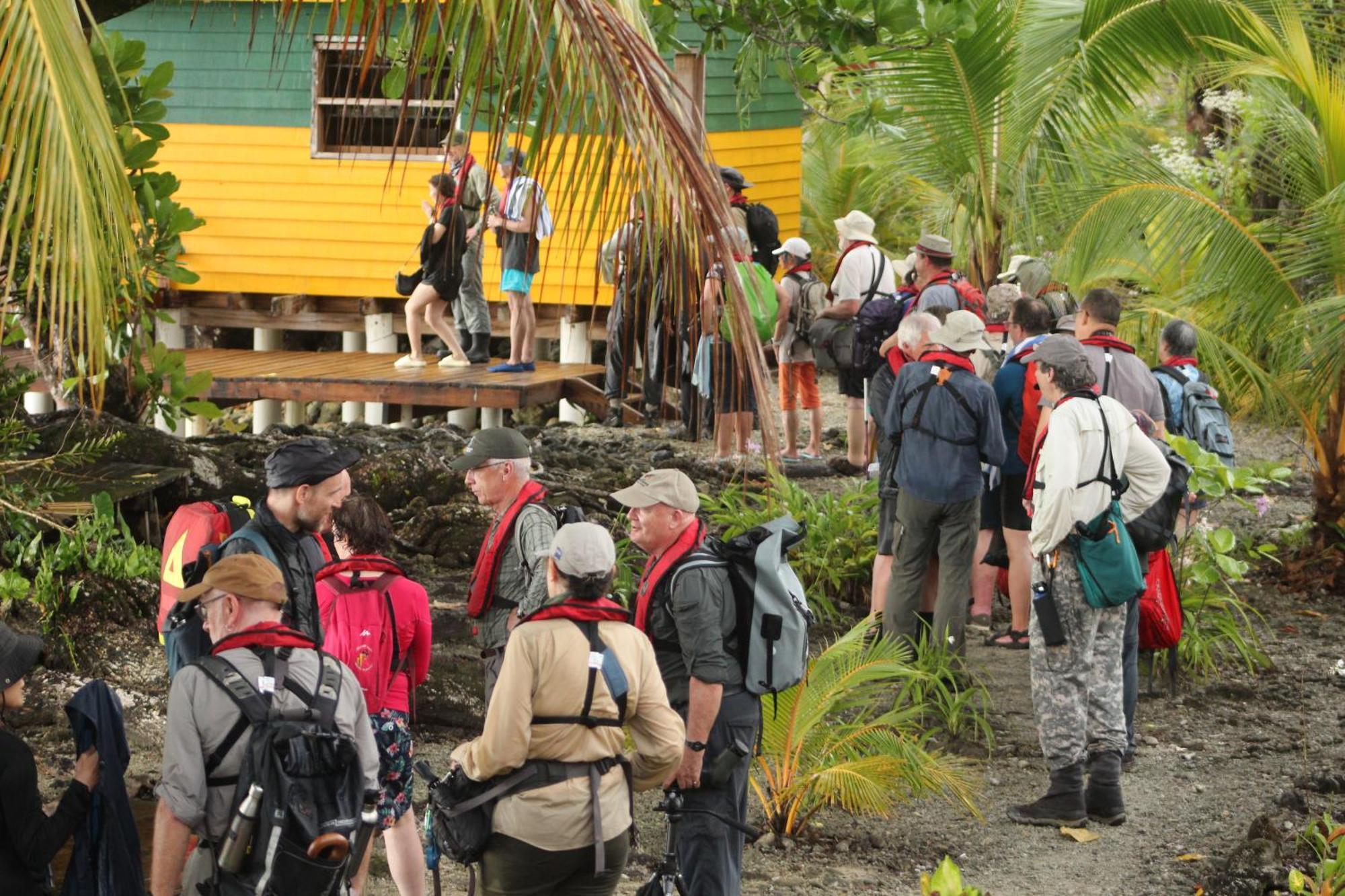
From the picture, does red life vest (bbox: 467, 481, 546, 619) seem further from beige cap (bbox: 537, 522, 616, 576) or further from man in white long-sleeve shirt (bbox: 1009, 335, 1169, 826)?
man in white long-sleeve shirt (bbox: 1009, 335, 1169, 826)

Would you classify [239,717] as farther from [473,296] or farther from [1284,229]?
[473,296]

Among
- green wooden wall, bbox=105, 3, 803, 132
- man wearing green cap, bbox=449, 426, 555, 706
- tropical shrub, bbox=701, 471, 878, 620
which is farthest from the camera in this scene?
green wooden wall, bbox=105, 3, 803, 132

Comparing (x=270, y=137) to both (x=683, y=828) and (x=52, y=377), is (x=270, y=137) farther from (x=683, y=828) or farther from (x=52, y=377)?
(x=683, y=828)

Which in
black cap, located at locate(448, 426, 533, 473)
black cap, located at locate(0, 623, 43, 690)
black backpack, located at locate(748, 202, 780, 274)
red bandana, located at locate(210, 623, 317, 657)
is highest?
black backpack, located at locate(748, 202, 780, 274)

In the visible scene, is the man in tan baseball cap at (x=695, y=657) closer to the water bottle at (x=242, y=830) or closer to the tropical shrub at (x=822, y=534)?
the water bottle at (x=242, y=830)

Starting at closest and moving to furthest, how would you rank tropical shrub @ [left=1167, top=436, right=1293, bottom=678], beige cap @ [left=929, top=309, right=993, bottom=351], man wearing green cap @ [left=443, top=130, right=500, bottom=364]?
1. beige cap @ [left=929, top=309, right=993, bottom=351]
2. tropical shrub @ [left=1167, top=436, right=1293, bottom=678]
3. man wearing green cap @ [left=443, top=130, right=500, bottom=364]

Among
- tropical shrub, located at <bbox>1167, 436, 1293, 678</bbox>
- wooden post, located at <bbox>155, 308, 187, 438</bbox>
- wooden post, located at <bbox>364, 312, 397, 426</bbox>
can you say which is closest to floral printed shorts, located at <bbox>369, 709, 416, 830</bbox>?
tropical shrub, located at <bbox>1167, 436, 1293, 678</bbox>

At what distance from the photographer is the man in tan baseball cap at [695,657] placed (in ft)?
16.5

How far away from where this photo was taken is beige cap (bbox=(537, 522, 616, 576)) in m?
4.44

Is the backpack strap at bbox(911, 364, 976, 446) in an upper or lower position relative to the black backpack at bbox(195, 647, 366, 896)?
upper

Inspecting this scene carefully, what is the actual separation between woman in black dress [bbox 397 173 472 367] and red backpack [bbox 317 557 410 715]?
21.7 ft

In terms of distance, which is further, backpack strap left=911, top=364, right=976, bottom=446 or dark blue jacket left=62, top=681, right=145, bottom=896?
backpack strap left=911, top=364, right=976, bottom=446

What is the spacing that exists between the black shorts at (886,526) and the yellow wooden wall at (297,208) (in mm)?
8277

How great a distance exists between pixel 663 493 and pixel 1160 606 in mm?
3233
